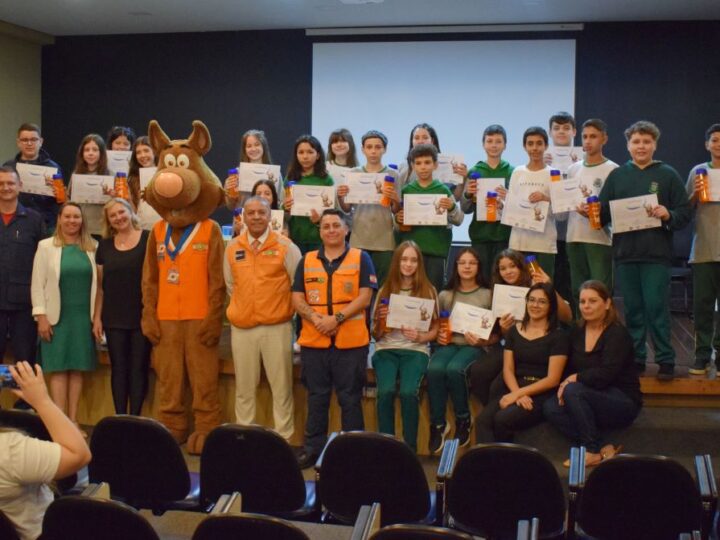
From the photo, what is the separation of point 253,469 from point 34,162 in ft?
12.8

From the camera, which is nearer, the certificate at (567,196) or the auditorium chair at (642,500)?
the auditorium chair at (642,500)

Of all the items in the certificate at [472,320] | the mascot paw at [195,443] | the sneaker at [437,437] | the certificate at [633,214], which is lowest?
the mascot paw at [195,443]

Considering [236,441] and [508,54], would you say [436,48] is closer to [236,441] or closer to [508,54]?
[508,54]

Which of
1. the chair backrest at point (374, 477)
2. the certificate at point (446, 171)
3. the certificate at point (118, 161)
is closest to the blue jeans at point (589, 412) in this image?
the chair backrest at point (374, 477)

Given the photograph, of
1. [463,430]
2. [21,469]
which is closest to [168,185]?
[463,430]

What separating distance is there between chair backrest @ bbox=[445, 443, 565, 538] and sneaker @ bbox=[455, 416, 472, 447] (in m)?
1.77

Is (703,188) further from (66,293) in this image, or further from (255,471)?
(66,293)

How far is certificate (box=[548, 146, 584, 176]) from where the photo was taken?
20.2ft

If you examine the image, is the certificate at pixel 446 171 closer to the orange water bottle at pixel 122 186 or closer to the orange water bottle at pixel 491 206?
the orange water bottle at pixel 491 206

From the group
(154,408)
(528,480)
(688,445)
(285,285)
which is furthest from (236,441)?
(688,445)

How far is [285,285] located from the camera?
5.33 meters

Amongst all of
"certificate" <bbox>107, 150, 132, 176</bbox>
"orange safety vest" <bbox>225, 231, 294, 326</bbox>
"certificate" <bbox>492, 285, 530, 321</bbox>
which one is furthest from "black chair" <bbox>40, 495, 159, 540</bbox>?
"certificate" <bbox>107, 150, 132, 176</bbox>

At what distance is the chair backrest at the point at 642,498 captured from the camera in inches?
127

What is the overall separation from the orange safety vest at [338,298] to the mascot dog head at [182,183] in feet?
2.72
